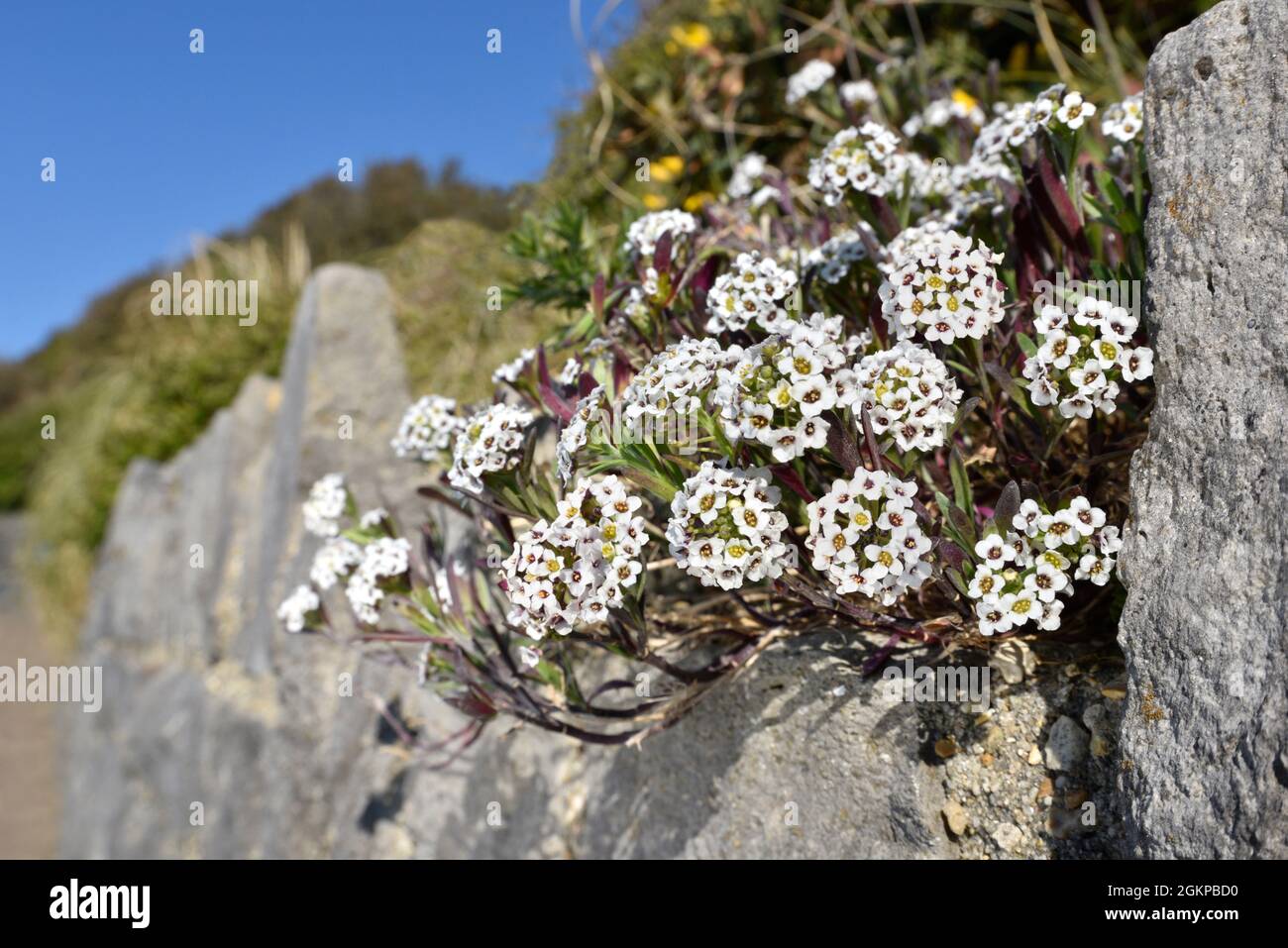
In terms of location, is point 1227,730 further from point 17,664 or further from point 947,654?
point 17,664

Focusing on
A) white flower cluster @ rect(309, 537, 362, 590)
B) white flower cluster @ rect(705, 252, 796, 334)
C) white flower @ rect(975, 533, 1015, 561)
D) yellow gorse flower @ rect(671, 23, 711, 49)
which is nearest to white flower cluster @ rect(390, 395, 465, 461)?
white flower cluster @ rect(309, 537, 362, 590)

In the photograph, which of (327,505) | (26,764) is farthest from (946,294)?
(26,764)

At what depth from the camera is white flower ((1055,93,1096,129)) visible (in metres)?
2.14

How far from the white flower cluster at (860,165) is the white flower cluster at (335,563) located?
1.67 m

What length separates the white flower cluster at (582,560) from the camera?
1.86 meters

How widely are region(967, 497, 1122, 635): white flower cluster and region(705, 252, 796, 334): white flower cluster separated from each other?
74cm

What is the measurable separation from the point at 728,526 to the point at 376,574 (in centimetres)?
125

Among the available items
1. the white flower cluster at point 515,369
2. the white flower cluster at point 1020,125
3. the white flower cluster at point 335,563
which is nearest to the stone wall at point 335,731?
the white flower cluster at point 335,563

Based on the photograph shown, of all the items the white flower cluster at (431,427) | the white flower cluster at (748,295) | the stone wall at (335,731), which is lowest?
the stone wall at (335,731)

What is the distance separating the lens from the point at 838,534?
1.71 m

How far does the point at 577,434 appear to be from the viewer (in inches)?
76.5

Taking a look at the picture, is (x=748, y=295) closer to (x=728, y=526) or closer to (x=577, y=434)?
(x=577, y=434)

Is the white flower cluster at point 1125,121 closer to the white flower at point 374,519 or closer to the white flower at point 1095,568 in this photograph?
the white flower at point 1095,568

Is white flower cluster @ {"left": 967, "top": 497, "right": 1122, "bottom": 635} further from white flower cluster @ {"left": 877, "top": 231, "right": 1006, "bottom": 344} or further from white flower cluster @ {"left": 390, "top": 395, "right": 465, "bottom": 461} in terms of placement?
white flower cluster @ {"left": 390, "top": 395, "right": 465, "bottom": 461}
